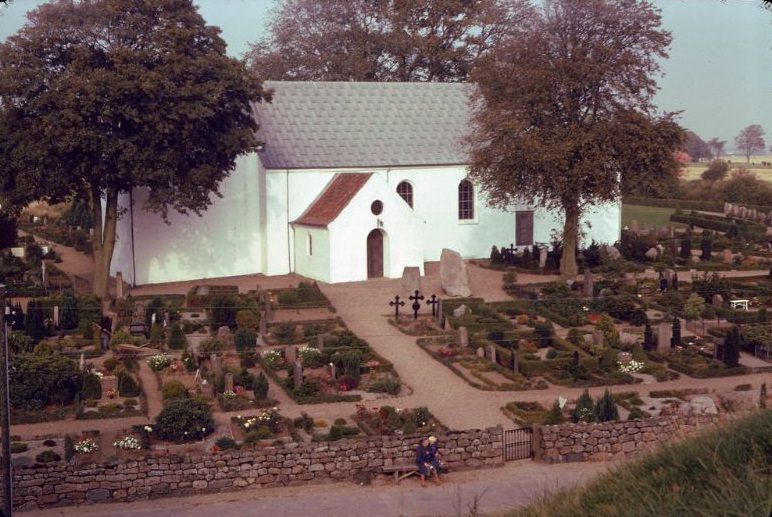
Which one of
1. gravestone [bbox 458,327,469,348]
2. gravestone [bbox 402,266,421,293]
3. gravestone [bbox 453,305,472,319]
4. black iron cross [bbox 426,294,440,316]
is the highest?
gravestone [bbox 402,266,421,293]

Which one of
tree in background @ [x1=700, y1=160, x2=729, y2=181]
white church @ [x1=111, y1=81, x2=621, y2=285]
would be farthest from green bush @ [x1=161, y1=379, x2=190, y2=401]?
tree in background @ [x1=700, y1=160, x2=729, y2=181]

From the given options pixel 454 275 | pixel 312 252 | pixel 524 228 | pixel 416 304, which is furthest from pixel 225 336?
pixel 524 228

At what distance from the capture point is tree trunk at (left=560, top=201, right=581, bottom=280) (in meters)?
36.3

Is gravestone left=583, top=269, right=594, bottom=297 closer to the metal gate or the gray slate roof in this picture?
the gray slate roof

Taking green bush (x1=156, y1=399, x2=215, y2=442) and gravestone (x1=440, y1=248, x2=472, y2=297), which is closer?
green bush (x1=156, y1=399, x2=215, y2=442)

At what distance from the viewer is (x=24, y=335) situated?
26516 mm

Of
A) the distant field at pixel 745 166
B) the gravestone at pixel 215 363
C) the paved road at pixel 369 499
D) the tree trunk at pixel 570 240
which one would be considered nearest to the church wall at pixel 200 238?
the tree trunk at pixel 570 240

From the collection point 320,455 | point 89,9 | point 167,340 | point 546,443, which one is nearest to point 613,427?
point 546,443

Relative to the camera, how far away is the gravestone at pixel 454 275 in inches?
1342

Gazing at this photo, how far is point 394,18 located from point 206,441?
43.1m

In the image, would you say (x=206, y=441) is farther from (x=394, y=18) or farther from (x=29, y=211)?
(x=29, y=211)

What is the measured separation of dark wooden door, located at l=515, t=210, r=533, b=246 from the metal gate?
2501 centimetres

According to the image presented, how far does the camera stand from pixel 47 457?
1798cm

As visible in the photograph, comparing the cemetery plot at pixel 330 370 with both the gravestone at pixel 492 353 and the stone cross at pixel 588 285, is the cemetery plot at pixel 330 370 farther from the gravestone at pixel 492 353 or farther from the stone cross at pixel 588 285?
the stone cross at pixel 588 285
